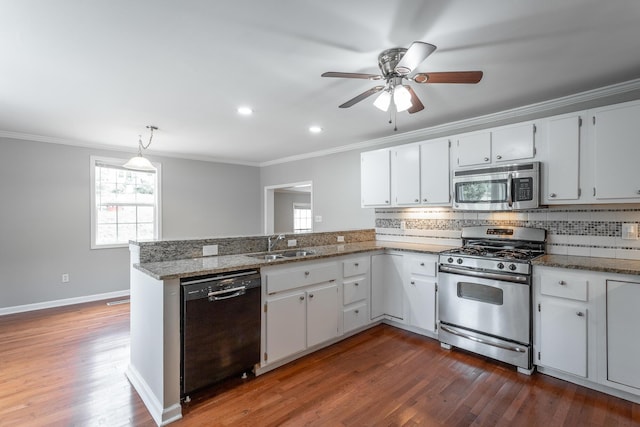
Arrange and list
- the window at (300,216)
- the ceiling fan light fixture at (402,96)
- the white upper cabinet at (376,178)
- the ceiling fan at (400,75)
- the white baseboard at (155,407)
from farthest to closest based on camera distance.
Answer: the window at (300,216), the white upper cabinet at (376,178), the ceiling fan light fixture at (402,96), the white baseboard at (155,407), the ceiling fan at (400,75)

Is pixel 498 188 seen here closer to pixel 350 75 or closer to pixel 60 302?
pixel 350 75

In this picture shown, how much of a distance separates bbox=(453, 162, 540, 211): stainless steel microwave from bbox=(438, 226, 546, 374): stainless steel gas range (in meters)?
0.43

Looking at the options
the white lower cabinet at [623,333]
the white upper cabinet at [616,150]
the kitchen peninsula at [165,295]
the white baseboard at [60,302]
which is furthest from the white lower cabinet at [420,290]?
the white baseboard at [60,302]

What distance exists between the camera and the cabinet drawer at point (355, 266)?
320 centimetres

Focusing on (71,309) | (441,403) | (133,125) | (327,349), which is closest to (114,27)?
(133,125)

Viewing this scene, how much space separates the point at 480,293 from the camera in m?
2.88

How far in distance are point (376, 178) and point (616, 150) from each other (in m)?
2.33

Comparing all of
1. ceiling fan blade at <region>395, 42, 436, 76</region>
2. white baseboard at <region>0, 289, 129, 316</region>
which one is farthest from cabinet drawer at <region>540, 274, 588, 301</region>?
white baseboard at <region>0, 289, 129, 316</region>

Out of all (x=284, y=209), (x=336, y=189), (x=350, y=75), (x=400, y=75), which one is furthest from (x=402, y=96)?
(x=284, y=209)

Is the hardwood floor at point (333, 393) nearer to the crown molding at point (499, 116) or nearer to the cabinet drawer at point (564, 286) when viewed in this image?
the cabinet drawer at point (564, 286)

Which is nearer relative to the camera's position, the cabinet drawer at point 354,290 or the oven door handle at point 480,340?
the oven door handle at point 480,340

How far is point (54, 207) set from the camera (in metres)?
4.50

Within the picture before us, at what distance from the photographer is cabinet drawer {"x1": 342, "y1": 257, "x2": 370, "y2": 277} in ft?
10.5

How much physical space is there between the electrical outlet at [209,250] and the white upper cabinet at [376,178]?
222 cm
